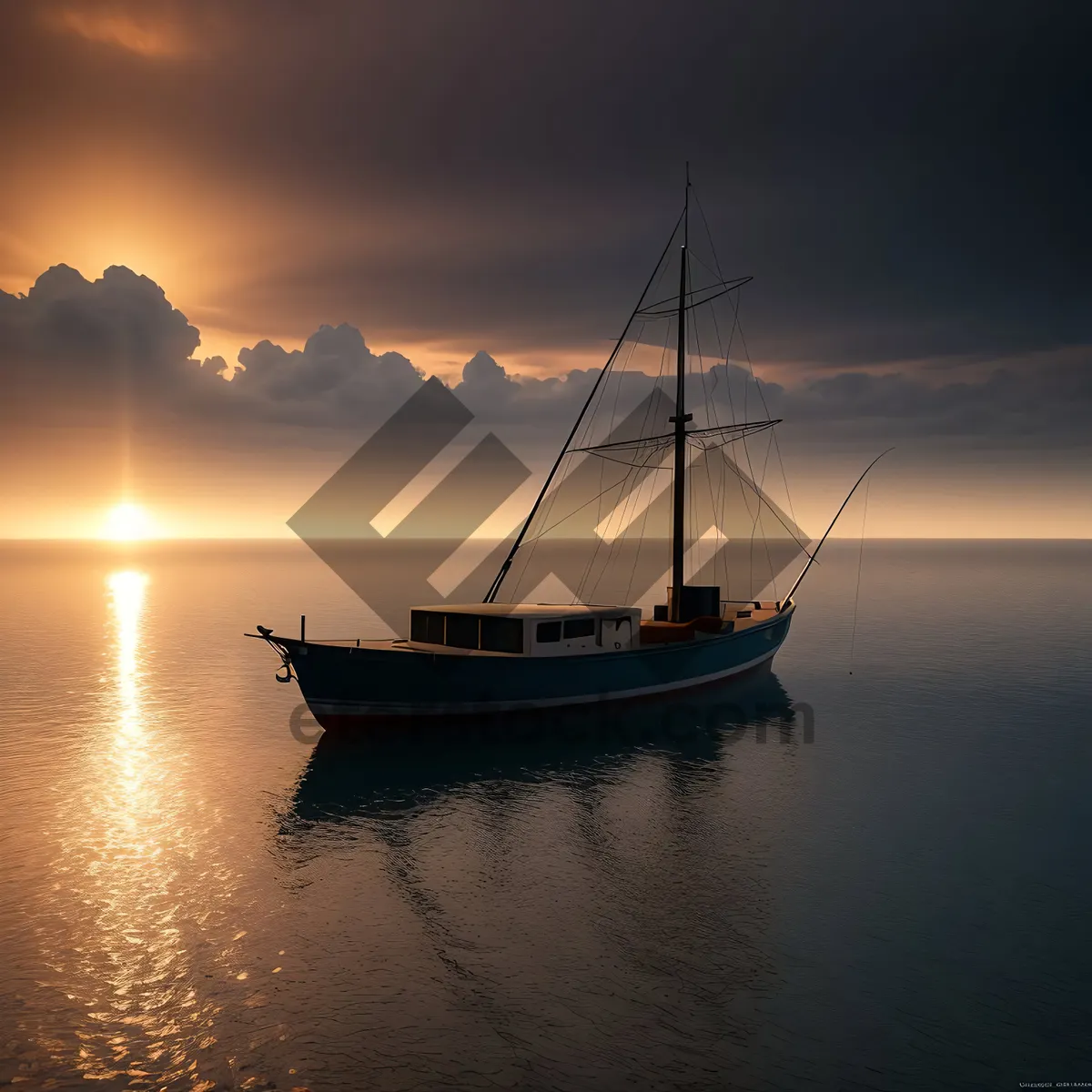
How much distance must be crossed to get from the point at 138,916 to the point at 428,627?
16.7 metres

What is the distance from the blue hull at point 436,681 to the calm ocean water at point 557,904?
5.03 ft

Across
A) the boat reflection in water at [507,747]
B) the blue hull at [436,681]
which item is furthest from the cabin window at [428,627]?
the boat reflection in water at [507,747]

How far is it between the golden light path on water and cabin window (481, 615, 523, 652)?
11.4 meters

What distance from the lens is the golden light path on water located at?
12.0 meters

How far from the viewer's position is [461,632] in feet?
103

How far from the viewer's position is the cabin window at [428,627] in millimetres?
31938

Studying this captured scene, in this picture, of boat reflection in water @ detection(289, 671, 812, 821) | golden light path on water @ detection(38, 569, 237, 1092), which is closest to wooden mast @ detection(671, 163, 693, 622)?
boat reflection in water @ detection(289, 671, 812, 821)

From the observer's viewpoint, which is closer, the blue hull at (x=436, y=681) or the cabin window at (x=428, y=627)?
the blue hull at (x=436, y=681)

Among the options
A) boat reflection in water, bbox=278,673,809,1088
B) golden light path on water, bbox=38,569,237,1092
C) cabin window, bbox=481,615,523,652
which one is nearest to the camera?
golden light path on water, bbox=38,569,237,1092

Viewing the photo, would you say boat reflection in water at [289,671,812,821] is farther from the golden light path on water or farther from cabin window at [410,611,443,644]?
the golden light path on water

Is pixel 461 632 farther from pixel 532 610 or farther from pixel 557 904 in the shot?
pixel 557 904

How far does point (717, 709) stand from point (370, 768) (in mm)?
17502

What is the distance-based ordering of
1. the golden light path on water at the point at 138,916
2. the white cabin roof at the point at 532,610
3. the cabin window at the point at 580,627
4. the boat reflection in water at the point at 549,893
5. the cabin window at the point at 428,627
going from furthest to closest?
1. the cabin window at the point at 428,627
2. the cabin window at the point at 580,627
3. the white cabin roof at the point at 532,610
4. the boat reflection in water at the point at 549,893
5. the golden light path on water at the point at 138,916

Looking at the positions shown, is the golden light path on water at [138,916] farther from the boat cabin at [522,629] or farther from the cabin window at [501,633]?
the cabin window at [501,633]
